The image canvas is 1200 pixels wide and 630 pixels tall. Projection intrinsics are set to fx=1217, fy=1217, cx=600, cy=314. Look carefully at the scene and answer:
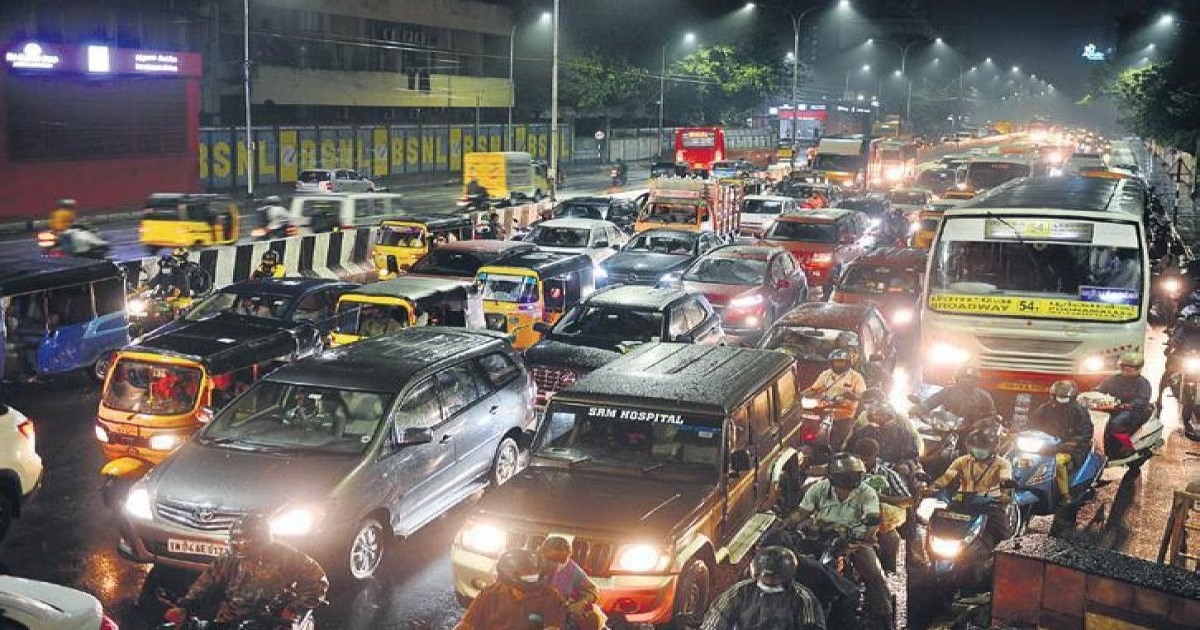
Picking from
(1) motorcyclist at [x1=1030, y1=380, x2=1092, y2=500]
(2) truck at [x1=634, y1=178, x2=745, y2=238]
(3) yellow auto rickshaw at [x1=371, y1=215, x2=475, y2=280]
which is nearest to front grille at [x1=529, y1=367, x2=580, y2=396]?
(1) motorcyclist at [x1=1030, y1=380, x2=1092, y2=500]

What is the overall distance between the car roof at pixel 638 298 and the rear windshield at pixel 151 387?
17.6 ft

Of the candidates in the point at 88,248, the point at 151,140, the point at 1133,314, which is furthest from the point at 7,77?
the point at 1133,314

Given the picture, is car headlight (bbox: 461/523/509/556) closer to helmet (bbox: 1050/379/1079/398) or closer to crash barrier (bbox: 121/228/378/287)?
helmet (bbox: 1050/379/1079/398)

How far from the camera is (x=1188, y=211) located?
1852 inches

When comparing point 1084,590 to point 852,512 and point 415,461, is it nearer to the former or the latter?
point 852,512

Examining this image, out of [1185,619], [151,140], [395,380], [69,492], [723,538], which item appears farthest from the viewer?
[151,140]

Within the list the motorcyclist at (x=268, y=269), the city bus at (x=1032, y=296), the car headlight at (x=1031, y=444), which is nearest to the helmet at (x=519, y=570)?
the car headlight at (x=1031, y=444)

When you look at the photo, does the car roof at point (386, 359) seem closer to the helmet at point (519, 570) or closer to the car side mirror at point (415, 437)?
the car side mirror at point (415, 437)

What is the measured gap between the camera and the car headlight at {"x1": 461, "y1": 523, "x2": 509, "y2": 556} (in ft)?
27.3

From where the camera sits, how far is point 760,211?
32.1 m

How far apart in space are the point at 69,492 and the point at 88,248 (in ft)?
52.3

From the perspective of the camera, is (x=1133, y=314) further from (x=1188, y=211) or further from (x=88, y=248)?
(x=1188, y=211)

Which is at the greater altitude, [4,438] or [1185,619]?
[1185,619]

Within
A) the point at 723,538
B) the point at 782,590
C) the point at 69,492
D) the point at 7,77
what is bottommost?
the point at 69,492
